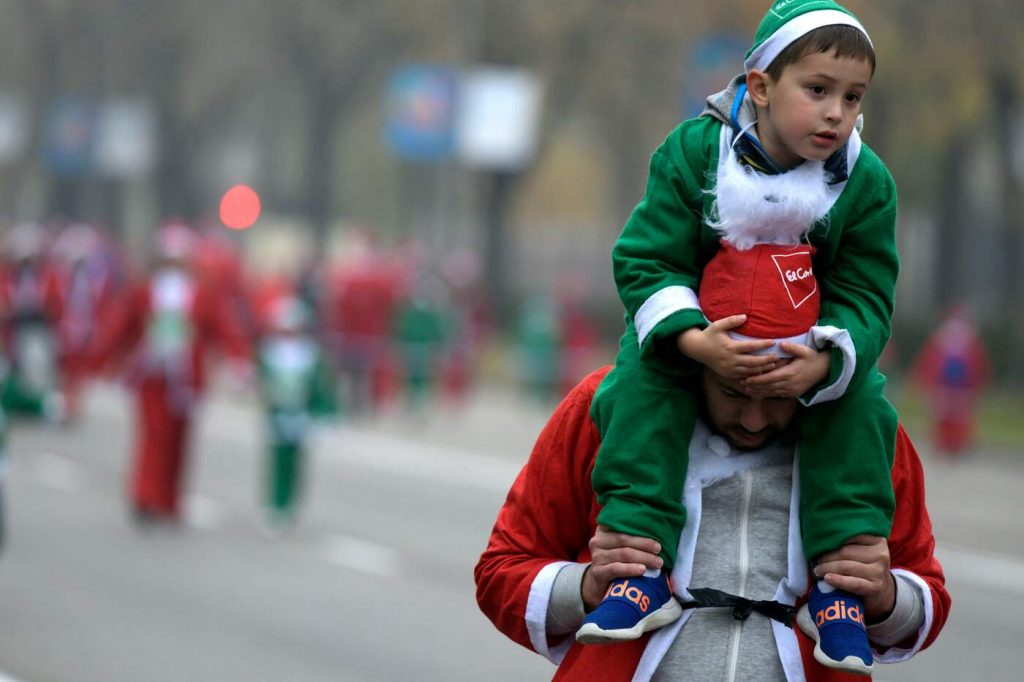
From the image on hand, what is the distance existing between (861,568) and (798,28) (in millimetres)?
884

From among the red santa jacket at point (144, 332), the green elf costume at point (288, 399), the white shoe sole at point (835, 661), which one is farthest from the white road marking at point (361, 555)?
the white shoe sole at point (835, 661)

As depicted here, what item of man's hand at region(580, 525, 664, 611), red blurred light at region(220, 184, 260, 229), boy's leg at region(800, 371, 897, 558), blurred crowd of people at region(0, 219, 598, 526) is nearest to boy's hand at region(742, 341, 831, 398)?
boy's leg at region(800, 371, 897, 558)

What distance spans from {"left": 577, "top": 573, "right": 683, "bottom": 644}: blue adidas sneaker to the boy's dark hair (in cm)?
88

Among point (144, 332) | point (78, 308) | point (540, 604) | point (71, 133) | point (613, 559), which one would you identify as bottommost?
point (71, 133)

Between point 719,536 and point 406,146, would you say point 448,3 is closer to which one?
point 406,146

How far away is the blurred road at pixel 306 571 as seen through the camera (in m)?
9.18

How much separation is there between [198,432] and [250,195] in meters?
10.2

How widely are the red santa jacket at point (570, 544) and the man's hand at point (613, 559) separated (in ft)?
0.28

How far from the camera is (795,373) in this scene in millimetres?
3045

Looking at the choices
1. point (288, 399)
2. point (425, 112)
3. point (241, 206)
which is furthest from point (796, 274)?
point (241, 206)

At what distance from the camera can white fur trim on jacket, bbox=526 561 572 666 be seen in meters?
3.31

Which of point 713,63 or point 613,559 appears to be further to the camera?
point 713,63

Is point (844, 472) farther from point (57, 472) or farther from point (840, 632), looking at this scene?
point (57, 472)

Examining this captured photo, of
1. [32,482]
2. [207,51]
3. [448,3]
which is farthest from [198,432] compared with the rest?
[207,51]
